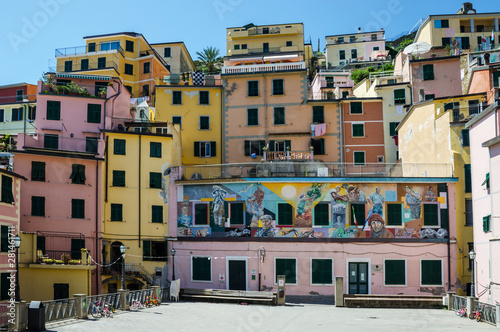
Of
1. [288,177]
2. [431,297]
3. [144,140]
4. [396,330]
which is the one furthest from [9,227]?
[431,297]

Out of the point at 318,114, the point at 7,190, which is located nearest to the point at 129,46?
the point at 318,114

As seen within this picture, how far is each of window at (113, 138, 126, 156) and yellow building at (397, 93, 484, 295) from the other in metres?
22.2

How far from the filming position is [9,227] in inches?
1351

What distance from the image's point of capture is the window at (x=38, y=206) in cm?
4062

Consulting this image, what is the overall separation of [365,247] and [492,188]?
427 inches

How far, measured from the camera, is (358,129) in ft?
180

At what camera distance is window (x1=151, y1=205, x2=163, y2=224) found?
4384cm

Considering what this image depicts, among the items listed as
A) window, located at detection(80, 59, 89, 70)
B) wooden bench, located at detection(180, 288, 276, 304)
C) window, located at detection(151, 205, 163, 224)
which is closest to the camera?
wooden bench, located at detection(180, 288, 276, 304)

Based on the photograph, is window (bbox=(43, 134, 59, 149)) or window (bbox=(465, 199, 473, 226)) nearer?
window (bbox=(465, 199, 473, 226))

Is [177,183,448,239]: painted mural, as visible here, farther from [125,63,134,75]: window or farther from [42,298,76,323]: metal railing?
[125,63,134,75]: window

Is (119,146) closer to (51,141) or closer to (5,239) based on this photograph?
(51,141)

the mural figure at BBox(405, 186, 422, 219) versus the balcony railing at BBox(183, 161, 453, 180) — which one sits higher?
the balcony railing at BBox(183, 161, 453, 180)

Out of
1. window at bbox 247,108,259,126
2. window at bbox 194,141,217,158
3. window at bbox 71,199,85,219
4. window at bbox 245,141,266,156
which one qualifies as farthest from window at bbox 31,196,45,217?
window at bbox 247,108,259,126

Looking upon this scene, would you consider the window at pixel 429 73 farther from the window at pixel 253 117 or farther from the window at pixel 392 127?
the window at pixel 253 117
